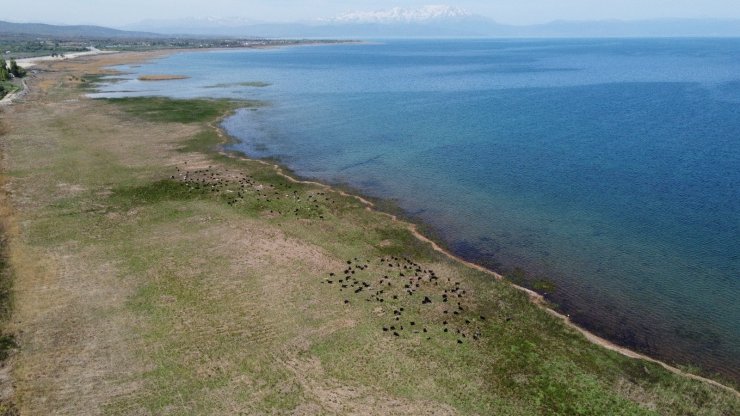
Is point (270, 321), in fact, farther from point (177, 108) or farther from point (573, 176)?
point (177, 108)

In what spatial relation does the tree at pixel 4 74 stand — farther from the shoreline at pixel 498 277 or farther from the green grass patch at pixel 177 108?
the shoreline at pixel 498 277

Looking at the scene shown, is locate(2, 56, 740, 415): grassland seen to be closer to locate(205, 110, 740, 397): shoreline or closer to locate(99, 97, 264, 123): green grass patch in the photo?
locate(205, 110, 740, 397): shoreline

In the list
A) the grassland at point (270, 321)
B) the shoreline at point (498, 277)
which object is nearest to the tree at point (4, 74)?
the grassland at point (270, 321)

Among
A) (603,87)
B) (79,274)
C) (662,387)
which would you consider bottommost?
(662,387)

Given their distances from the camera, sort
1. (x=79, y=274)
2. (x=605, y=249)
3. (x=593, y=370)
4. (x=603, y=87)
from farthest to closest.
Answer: (x=603, y=87) < (x=605, y=249) < (x=79, y=274) < (x=593, y=370)

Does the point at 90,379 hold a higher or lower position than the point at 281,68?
lower

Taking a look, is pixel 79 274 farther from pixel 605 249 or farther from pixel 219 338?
pixel 605 249

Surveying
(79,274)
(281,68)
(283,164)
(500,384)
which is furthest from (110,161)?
(281,68)
